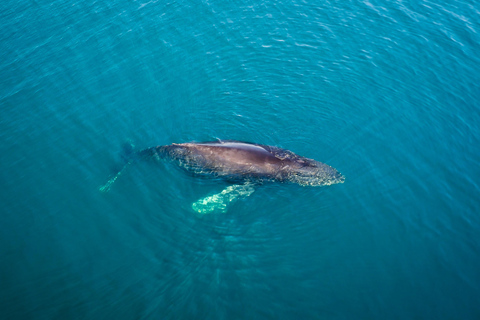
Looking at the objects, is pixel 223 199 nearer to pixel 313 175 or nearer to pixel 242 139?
pixel 242 139

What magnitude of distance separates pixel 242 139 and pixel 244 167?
2666 millimetres

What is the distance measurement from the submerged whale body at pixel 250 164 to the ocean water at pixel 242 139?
593 millimetres

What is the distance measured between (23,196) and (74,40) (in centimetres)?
1296

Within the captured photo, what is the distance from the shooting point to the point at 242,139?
67.4ft

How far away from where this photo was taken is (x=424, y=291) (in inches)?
603

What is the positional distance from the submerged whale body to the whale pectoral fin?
1.45 ft

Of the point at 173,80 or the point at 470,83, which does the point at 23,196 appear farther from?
the point at 470,83

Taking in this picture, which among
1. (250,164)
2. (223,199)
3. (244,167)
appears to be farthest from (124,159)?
(250,164)

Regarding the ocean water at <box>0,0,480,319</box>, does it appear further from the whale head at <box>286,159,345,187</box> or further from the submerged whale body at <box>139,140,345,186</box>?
the submerged whale body at <box>139,140,345,186</box>

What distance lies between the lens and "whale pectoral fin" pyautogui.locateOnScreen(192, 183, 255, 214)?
57.3ft

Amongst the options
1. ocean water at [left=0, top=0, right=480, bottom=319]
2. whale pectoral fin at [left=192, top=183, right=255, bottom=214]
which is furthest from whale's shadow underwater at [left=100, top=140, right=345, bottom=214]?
ocean water at [left=0, top=0, right=480, bottom=319]

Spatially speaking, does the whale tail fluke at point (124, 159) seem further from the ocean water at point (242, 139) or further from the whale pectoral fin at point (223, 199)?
the whale pectoral fin at point (223, 199)

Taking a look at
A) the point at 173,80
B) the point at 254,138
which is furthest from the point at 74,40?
the point at 254,138

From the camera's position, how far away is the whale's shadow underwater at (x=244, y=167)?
18.3 meters
